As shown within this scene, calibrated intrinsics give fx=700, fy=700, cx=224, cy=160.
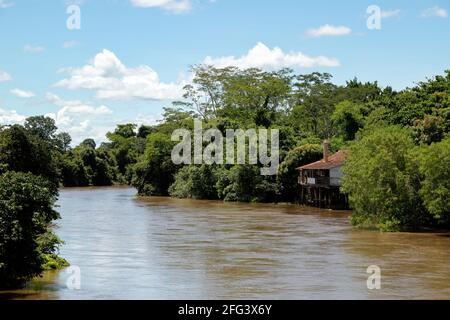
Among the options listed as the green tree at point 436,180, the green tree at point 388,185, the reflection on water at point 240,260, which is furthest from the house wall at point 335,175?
the green tree at point 436,180

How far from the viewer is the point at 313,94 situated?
308 feet

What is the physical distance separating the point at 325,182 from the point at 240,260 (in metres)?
33.1

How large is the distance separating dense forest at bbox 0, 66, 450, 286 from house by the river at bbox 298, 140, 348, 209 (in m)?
2.49

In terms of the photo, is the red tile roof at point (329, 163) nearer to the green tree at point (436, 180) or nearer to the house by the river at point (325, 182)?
the house by the river at point (325, 182)

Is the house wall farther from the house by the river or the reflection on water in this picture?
the reflection on water

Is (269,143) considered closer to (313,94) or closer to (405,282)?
(313,94)

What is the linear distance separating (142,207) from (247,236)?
28.6 m

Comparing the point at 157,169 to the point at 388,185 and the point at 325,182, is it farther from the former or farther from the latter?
the point at 388,185

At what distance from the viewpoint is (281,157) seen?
2945 inches

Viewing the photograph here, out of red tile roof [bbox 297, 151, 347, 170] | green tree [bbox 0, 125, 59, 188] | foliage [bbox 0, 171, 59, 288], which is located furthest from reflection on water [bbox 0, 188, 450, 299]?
red tile roof [bbox 297, 151, 347, 170]

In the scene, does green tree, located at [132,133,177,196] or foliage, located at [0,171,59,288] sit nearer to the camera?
foliage, located at [0,171,59,288]

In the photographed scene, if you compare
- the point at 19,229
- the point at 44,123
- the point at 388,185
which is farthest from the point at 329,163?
the point at 44,123

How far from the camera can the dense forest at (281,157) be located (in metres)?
24.8

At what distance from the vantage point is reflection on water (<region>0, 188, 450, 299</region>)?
23.4m
